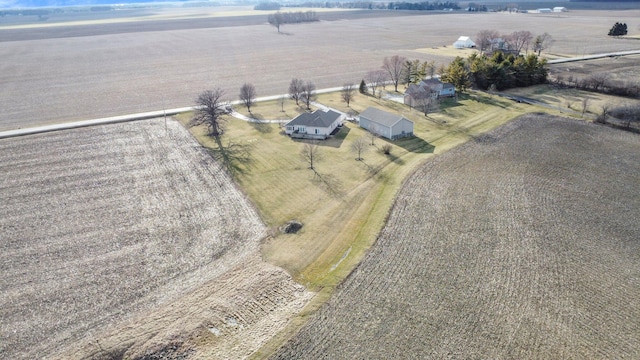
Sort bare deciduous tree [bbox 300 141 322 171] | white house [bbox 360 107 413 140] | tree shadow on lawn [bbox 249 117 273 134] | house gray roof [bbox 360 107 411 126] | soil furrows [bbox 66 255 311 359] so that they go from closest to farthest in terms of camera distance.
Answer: soil furrows [bbox 66 255 311 359] → bare deciduous tree [bbox 300 141 322 171] → white house [bbox 360 107 413 140] → house gray roof [bbox 360 107 411 126] → tree shadow on lawn [bbox 249 117 273 134]

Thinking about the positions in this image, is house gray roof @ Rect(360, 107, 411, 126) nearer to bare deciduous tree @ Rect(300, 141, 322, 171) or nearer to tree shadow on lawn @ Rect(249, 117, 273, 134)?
bare deciduous tree @ Rect(300, 141, 322, 171)

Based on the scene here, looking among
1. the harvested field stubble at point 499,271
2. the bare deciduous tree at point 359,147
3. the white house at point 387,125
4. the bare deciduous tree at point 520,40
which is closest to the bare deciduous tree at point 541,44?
the bare deciduous tree at point 520,40

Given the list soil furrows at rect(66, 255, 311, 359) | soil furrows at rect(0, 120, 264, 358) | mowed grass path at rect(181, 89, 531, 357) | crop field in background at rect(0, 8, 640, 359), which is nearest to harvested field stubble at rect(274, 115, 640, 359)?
crop field in background at rect(0, 8, 640, 359)

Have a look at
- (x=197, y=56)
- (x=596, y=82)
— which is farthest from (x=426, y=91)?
(x=197, y=56)

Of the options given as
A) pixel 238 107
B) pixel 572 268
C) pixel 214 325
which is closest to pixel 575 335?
pixel 572 268

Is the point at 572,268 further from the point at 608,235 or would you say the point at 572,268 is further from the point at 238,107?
the point at 238,107
